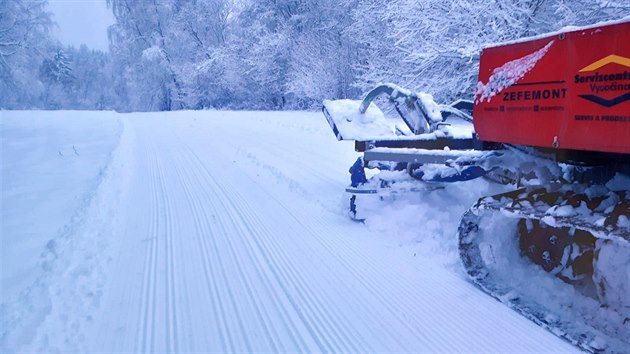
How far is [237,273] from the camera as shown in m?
3.29

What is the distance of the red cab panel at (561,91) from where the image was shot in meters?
2.01

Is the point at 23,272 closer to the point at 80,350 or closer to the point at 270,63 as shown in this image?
the point at 80,350

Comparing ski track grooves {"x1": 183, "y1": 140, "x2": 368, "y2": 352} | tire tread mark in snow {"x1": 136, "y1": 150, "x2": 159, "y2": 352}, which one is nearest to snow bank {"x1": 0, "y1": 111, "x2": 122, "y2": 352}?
tire tread mark in snow {"x1": 136, "y1": 150, "x2": 159, "y2": 352}

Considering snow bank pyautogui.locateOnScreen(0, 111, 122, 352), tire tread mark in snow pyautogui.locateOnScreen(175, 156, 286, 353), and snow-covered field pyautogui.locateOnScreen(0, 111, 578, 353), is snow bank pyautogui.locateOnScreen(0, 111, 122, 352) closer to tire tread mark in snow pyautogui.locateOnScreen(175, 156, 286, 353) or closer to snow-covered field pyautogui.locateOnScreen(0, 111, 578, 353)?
snow-covered field pyautogui.locateOnScreen(0, 111, 578, 353)

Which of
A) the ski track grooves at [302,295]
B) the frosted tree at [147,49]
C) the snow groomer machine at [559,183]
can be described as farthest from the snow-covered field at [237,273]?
the frosted tree at [147,49]

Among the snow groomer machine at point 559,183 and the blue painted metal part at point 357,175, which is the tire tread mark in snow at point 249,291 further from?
the blue painted metal part at point 357,175

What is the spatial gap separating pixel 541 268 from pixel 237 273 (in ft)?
7.38

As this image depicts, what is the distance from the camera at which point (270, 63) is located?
1049 inches

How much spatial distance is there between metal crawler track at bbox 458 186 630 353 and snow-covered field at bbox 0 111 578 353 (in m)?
0.11

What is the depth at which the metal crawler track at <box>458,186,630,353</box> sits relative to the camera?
7.30 feet

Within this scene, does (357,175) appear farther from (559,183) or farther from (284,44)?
(284,44)

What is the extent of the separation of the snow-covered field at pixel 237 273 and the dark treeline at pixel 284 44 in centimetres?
876

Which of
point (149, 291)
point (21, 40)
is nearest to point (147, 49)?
point (21, 40)

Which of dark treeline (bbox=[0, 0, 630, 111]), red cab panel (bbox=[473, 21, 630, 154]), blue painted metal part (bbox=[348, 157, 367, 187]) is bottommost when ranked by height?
blue painted metal part (bbox=[348, 157, 367, 187])
